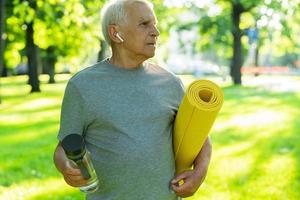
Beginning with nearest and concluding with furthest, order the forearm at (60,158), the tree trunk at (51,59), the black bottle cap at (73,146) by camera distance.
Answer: the black bottle cap at (73,146) < the forearm at (60,158) < the tree trunk at (51,59)

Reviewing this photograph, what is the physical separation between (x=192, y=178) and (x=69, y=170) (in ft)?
1.94

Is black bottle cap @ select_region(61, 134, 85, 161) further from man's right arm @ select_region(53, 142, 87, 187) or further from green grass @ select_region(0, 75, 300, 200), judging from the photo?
green grass @ select_region(0, 75, 300, 200)

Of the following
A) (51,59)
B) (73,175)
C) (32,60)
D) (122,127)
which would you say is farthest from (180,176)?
(51,59)

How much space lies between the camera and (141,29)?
108 inches

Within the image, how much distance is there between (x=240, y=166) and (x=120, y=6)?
527 cm

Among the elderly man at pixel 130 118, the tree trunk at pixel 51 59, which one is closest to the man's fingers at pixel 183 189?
the elderly man at pixel 130 118

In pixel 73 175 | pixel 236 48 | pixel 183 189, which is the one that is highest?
pixel 73 175

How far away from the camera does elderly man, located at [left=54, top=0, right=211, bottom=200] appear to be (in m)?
2.65

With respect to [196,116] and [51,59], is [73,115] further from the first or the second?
[51,59]

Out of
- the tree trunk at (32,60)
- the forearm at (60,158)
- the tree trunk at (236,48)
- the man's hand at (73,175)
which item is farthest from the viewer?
the tree trunk at (236,48)

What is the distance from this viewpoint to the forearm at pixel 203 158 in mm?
2771

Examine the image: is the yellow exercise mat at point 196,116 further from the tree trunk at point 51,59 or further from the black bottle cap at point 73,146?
the tree trunk at point 51,59

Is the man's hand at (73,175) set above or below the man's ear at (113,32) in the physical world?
below

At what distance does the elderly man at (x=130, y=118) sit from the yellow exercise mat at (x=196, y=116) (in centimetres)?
7
